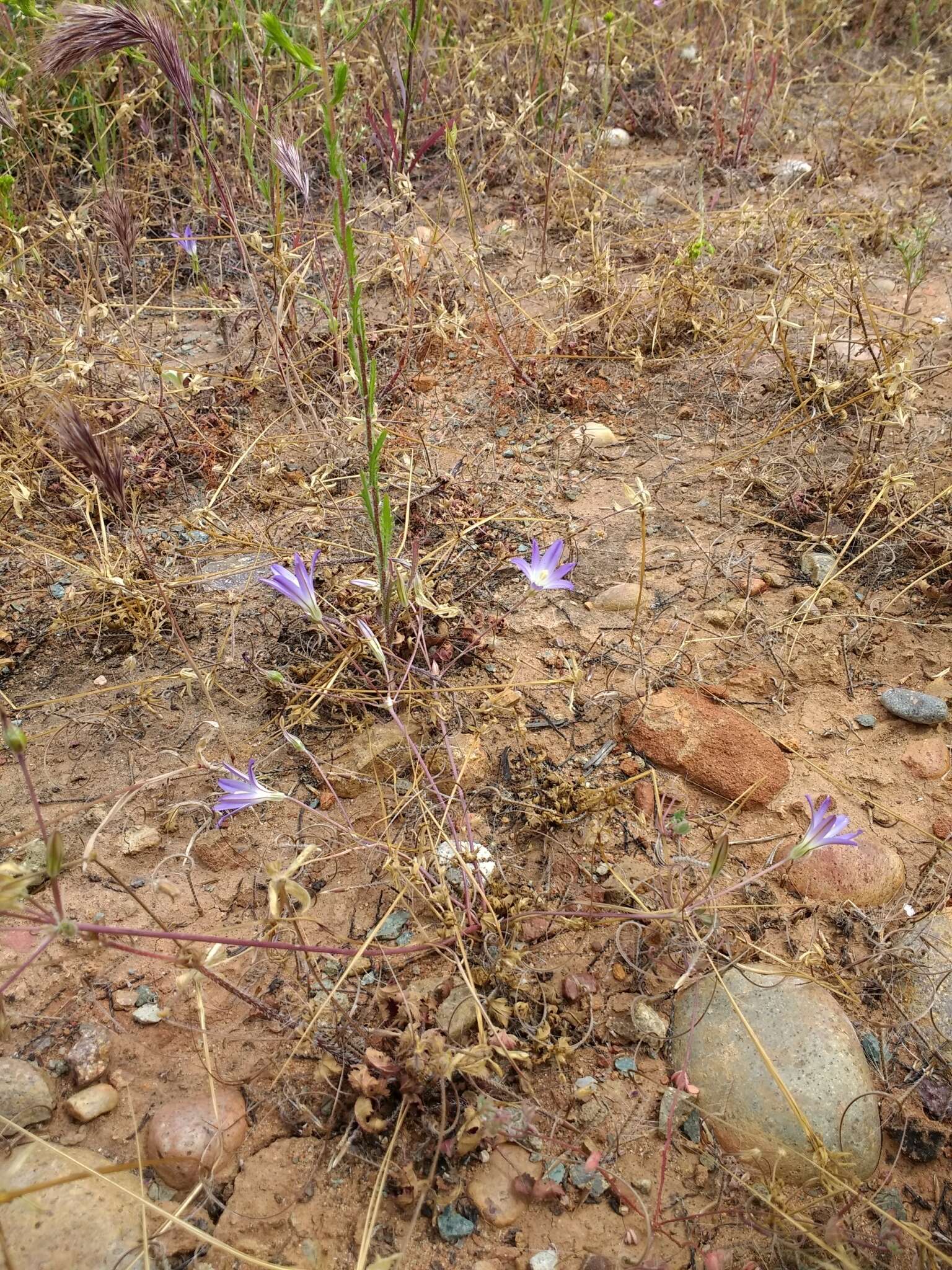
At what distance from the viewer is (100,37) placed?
2029mm

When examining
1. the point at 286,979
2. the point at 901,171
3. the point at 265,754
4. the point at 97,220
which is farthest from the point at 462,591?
the point at 901,171

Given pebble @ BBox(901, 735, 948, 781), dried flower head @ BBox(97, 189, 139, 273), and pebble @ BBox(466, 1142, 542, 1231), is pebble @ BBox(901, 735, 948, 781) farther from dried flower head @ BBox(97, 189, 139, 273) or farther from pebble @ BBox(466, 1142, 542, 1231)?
dried flower head @ BBox(97, 189, 139, 273)

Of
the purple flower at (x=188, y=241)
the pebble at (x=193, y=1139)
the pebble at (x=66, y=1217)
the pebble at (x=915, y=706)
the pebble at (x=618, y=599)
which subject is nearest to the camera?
the pebble at (x=66, y=1217)

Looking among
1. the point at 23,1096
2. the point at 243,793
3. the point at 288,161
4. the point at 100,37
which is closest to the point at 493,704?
the point at 243,793

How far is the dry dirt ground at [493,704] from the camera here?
4.55 feet

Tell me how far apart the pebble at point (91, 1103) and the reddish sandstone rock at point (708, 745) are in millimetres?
1188

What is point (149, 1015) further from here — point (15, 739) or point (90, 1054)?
point (15, 739)

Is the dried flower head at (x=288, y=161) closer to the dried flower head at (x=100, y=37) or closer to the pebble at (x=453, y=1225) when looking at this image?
the dried flower head at (x=100, y=37)

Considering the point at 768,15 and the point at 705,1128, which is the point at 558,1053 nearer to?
the point at 705,1128

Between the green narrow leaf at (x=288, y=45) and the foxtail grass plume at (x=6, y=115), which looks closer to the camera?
the green narrow leaf at (x=288, y=45)

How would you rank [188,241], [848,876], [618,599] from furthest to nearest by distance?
[188,241], [618,599], [848,876]

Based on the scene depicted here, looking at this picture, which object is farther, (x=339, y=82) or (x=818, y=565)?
(x=818, y=565)

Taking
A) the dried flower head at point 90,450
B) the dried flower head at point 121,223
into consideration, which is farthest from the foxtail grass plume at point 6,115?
the dried flower head at point 90,450

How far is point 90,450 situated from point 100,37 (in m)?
1.06
